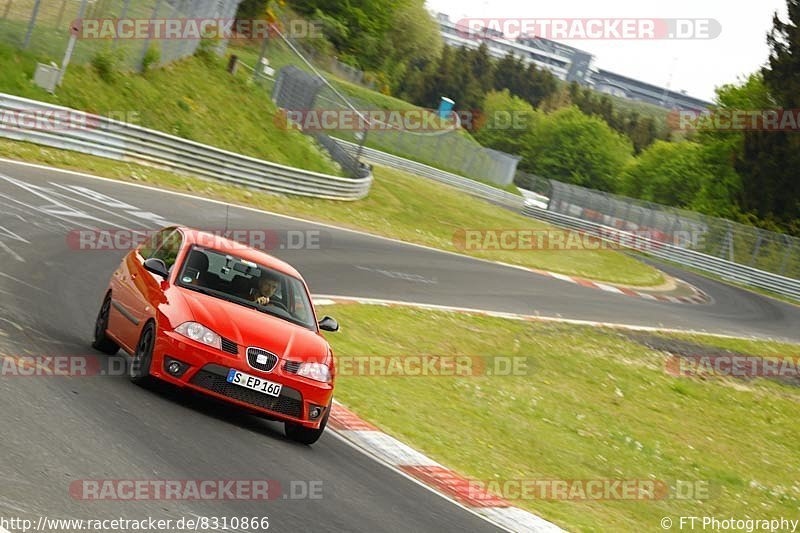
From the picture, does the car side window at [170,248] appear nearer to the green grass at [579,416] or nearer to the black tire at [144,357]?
the black tire at [144,357]

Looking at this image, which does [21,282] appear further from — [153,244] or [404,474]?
[404,474]

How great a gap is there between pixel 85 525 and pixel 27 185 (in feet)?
49.2

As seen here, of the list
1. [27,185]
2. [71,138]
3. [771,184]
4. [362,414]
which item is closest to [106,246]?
[27,185]

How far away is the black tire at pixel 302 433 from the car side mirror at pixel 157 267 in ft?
5.54

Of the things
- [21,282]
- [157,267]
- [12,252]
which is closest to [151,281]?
[157,267]

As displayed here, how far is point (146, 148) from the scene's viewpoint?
2730 cm

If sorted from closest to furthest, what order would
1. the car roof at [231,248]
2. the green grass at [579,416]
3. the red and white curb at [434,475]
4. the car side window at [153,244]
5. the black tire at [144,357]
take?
the black tire at [144,357], the red and white curb at [434,475], the car roof at [231,248], the car side window at [153,244], the green grass at [579,416]

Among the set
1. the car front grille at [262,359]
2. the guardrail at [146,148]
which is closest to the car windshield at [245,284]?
the car front grille at [262,359]

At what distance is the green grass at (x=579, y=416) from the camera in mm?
12031

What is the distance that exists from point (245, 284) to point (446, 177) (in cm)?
5664

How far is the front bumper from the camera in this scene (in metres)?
8.74

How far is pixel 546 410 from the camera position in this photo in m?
16.0

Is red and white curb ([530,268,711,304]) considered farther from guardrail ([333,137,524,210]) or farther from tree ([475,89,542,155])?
tree ([475,89,542,155])

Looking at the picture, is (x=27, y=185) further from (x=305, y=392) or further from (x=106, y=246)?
(x=305, y=392)
